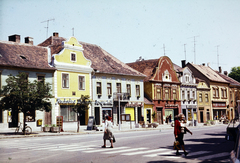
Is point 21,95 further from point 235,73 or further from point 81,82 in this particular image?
point 235,73

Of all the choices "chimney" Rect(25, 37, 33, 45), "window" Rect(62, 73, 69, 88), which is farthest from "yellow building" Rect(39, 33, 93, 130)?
"chimney" Rect(25, 37, 33, 45)

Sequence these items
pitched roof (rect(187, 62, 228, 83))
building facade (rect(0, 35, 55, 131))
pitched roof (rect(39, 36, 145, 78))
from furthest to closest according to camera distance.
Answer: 1. pitched roof (rect(187, 62, 228, 83))
2. pitched roof (rect(39, 36, 145, 78))
3. building facade (rect(0, 35, 55, 131))

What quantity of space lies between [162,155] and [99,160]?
9.12 ft

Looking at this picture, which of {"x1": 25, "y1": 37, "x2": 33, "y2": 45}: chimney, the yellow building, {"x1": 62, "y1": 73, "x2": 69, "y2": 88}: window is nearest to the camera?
the yellow building

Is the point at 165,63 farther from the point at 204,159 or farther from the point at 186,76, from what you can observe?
the point at 204,159

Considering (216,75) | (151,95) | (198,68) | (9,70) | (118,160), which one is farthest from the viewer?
(216,75)

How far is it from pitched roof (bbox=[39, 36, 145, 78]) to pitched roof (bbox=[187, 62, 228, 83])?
23.1 meters

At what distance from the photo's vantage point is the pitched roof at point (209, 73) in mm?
68244

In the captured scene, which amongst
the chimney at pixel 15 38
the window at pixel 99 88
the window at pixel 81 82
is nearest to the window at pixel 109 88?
the window at pixel 99 88

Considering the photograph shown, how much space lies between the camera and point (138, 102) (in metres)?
50.0

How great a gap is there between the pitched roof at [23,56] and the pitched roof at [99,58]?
2068 mm

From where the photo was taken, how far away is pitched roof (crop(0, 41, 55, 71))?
34644 millimetres

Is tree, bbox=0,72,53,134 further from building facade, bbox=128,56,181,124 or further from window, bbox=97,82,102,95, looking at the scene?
building facade, bbox=128,56,181,124

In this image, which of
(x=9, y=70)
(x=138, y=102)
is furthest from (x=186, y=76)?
(x=9, y=70)
